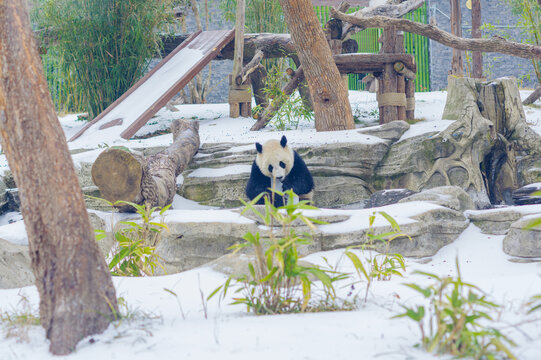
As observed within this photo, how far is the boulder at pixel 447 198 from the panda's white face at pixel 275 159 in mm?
1087

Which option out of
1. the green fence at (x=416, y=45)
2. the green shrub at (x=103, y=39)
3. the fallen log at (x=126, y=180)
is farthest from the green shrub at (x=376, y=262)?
the green fence at (x=416, y=45)

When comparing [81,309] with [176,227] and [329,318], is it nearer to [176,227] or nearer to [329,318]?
[329,318]

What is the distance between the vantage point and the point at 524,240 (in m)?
3.69

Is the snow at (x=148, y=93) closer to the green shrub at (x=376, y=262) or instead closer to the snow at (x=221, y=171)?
the snow at (x=221, y=171)

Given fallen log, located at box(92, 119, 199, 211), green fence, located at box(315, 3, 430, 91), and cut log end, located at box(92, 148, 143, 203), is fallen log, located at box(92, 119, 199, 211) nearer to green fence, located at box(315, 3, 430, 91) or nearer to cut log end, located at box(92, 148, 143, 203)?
cut log end, located at box(92, 148, 143, 203)

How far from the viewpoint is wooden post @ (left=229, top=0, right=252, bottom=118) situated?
28.6 feet

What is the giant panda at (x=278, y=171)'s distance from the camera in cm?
480

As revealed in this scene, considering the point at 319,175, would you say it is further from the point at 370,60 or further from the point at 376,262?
the point at 376,262

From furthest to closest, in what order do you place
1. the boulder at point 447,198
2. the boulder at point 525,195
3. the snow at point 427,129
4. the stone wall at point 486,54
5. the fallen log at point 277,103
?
the stone wall at point 486,54, the fallen log at point 277,103, the snow at point 427,129, the boulder at point 525,195, the boulder at point 447,198

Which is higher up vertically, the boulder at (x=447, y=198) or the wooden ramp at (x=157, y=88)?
the wooden ramp at (x=157, y=88)

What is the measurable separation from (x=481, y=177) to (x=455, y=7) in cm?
690

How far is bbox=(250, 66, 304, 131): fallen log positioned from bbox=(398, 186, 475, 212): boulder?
11.9 feet

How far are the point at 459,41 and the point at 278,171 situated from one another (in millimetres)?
2827

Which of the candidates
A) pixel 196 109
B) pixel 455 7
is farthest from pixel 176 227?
pixel 455 7
